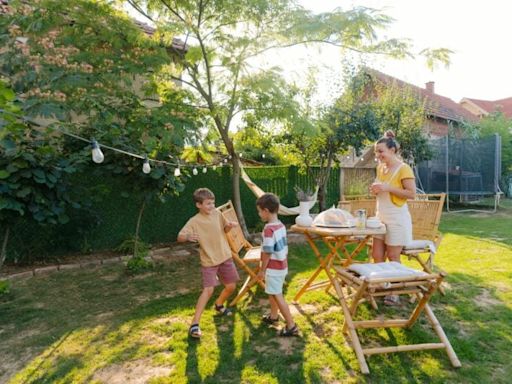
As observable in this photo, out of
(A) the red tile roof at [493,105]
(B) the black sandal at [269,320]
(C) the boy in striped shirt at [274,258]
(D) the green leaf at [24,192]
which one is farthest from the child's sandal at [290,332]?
(A) the red tile roof at [493,105]

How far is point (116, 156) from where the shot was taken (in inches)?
190

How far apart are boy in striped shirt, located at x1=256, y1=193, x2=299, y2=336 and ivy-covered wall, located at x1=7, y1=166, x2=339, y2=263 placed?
107 inches

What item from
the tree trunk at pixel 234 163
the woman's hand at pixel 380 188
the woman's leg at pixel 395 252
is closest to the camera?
the woman's hand at pixel 380 188

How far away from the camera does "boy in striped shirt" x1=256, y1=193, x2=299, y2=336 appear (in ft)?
9.24

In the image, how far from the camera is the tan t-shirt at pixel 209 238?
3.10m

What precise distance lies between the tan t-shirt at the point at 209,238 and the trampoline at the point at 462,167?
1007cm

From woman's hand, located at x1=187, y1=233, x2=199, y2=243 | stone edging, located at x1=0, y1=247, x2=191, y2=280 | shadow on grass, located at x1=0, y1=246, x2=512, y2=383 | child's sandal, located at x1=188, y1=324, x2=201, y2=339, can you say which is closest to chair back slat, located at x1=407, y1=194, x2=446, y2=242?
shadow on grass, located at x1=0, y1=246, x2=512, y2=383

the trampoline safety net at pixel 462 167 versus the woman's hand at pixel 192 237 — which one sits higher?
the trampoline safety net at pixel 462 167

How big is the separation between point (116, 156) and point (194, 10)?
2.47 m

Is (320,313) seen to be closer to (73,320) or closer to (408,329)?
(408,329)

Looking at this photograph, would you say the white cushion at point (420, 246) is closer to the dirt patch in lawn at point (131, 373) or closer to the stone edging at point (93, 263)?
the dirt patch in lawn at point (131, 373)

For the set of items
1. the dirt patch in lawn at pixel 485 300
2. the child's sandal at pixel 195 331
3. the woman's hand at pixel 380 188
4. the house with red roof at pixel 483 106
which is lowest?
the dirt patch in lawn at pixel 485 300

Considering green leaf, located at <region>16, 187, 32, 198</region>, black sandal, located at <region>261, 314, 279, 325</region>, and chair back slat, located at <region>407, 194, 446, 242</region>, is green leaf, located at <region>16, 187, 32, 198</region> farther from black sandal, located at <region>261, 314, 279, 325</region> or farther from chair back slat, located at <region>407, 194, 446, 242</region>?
chair back slat, located at <region>407, 194, 446, 242</region>

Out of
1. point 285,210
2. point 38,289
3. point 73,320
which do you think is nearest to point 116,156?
point 38,289
